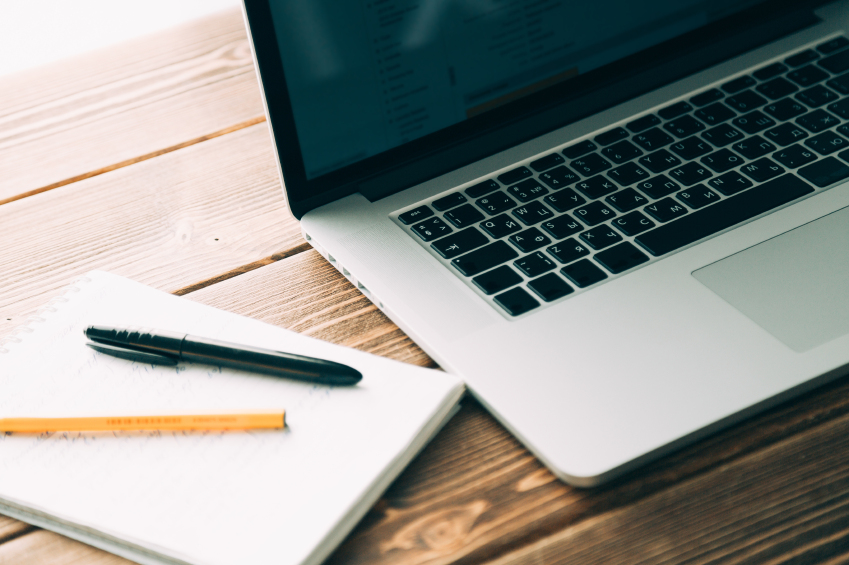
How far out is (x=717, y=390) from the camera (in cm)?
42

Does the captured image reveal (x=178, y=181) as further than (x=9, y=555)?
Yes

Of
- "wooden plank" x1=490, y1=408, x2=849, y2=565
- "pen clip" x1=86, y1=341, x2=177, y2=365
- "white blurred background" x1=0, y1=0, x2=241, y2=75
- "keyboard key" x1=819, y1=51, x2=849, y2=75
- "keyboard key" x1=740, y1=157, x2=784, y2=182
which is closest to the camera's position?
"wooden plank" x1=490, y1=408, x2=849, y2=565

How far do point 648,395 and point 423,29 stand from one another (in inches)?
Answer: 12.9

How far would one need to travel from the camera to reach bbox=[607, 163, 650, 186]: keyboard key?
0.59m

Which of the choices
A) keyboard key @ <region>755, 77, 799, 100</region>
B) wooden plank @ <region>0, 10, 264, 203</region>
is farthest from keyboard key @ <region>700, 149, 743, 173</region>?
wooden plank @ <region>0, 10, 264, 203</region>

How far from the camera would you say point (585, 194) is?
1.91 feet

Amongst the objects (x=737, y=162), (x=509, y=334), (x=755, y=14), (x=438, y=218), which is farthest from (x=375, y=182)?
(x=755, y=14)

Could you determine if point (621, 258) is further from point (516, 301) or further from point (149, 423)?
point (149, 423)

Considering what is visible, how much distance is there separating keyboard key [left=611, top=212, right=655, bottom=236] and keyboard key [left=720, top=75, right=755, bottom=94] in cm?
21

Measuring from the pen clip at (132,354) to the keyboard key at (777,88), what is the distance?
0.56m

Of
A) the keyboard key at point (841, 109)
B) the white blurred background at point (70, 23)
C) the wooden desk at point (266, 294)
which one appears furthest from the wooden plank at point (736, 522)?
the white blurred background at point (70, 23)

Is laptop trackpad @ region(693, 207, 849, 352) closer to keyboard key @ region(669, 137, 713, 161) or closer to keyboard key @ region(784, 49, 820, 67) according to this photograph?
keyboard key @ region(669, 137, 713, 161)

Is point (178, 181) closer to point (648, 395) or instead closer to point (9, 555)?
point (9, 555)

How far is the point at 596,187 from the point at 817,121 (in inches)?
8.5
